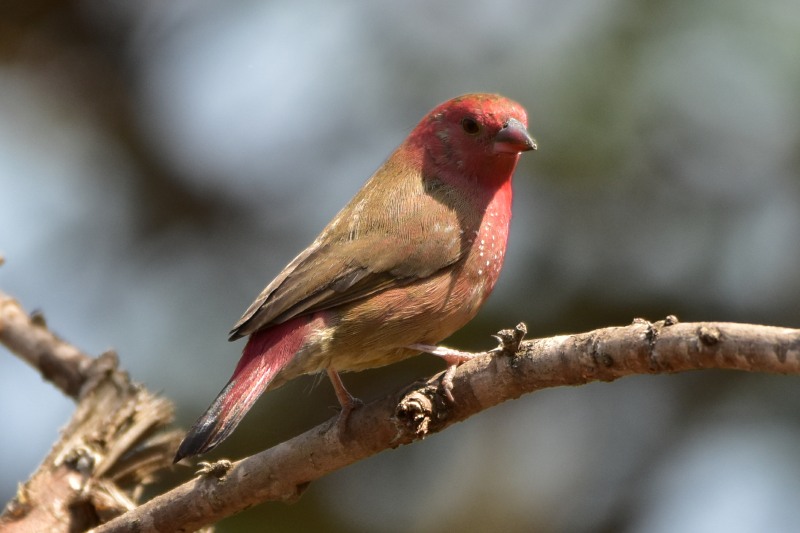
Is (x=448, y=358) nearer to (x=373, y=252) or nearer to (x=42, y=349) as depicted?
(x=373, y=252)

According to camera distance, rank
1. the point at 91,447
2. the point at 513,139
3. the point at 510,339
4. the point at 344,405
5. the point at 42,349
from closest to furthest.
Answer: the point at 510,339
the point at 344,405
the point at 91,447
the point at 513,139
the point at 42,349

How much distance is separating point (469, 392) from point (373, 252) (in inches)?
44.1

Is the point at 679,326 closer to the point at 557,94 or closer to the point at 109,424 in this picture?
the point at 109,424

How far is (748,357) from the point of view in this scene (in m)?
2.66

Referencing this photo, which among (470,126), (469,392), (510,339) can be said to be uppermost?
(470,126)

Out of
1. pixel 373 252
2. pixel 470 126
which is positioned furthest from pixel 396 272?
pixel 470 126

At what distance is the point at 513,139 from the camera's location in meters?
4.68

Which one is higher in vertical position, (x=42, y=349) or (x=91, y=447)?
(x=42, y=349)

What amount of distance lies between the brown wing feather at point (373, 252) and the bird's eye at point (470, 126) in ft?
0.87

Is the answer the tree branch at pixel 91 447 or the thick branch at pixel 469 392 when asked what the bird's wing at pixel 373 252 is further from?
the tree branch at pixel 91 447

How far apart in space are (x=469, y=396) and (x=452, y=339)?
274 cm

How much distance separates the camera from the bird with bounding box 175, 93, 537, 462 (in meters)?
4.20

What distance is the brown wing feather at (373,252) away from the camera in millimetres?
4285

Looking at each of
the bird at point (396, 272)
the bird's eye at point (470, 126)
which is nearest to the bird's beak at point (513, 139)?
the bird at point (396, 272)
